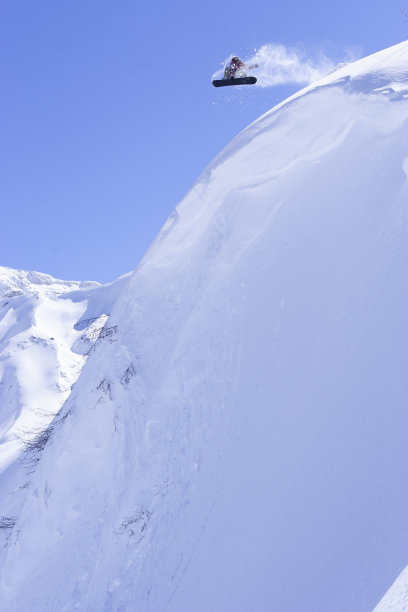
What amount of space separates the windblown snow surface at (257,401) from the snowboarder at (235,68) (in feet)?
9.61

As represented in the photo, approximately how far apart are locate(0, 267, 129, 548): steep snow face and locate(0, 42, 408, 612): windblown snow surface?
14.2 ft

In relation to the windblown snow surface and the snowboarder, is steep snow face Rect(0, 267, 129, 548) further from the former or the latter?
the snowboarder

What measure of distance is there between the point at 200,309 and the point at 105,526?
535 centimetres

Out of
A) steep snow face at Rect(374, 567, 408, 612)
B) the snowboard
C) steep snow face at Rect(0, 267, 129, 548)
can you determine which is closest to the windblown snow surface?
steep snow face at Rect(374, 567, 408, 612)

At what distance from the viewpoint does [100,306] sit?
10269 cm

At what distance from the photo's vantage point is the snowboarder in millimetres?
17728

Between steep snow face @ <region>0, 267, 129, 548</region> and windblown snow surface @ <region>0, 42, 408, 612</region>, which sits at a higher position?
windblown snow surface @ <region>0, 42, 408, 612</region>

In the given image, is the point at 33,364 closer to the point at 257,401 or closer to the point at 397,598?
the point at 257,401

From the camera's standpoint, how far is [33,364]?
2928 inches

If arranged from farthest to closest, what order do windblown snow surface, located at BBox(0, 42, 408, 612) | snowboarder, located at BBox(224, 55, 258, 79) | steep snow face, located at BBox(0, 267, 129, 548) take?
steep snow face, located at BBox(0, 267, 129, 548) → snowboarder, located at BBox(224, 55, 258, 79) → windblown snow surface, located at BBox(0, 42, 408, 612)

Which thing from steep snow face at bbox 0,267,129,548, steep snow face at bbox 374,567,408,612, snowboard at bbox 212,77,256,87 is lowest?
steep snow face at bbox 0,267,129,548

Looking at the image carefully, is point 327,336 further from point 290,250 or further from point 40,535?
point 40,535

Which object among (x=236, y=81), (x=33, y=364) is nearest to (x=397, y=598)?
(x=236, y=81)

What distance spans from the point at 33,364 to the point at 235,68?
63.6 m
